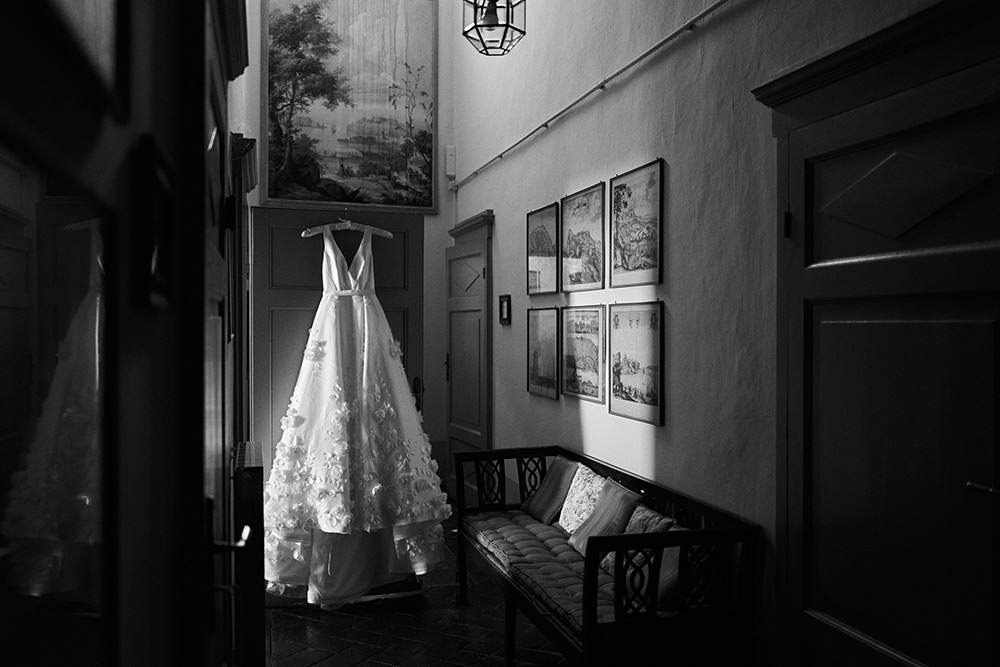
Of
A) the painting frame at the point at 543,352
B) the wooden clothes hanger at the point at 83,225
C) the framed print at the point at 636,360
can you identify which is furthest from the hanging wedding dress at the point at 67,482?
the painting frame at the point at 543,352

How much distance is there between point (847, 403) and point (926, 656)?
32.2 inches

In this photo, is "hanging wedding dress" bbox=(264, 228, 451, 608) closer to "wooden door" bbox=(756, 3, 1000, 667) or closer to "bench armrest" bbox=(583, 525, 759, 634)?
"bench armrest" bbox=(583, 525, 759, 634)

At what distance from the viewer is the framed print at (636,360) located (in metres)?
4.41

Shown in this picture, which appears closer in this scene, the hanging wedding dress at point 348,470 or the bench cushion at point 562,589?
the bench cushion at point 562,589

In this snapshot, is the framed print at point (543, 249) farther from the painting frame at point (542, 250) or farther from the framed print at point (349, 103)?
the framed print at point (349, 103)

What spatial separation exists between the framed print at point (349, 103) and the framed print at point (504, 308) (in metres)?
2.27

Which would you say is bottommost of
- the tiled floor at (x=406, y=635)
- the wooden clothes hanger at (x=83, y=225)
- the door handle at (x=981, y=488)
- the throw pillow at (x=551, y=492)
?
the tiled floor at (x=406, y=635)

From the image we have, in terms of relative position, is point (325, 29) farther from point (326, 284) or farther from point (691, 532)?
point (691, 532)

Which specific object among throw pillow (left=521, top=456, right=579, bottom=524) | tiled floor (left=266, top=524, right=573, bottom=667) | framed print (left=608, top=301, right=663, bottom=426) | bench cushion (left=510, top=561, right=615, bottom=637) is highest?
framed print (left=608, top=301, right=663, bottom=426)

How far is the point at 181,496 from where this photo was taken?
1089 millimetres

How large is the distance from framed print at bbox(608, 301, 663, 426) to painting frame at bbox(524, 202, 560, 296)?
1.07 metres

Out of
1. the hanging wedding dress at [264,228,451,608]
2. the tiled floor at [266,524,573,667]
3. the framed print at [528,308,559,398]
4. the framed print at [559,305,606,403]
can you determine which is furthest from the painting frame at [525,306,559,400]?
the tiled floor at [266,524,573,667]

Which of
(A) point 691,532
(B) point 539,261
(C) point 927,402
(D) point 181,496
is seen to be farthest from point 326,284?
(D) point 181,496

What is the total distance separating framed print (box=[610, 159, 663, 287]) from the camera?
4.44m
